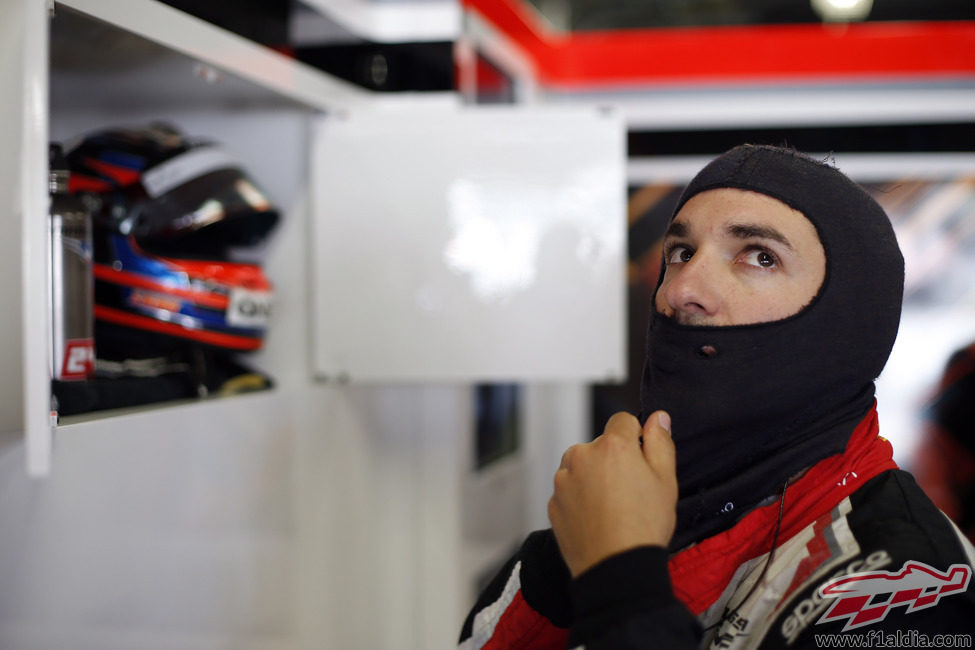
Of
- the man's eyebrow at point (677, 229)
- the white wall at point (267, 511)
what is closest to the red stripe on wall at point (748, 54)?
the white wall at point (267, 511)

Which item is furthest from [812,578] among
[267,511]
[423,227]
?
[423,227]

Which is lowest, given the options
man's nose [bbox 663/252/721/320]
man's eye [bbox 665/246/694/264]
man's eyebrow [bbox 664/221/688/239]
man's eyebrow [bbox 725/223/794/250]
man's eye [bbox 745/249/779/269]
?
man's nose [bbox 663/252/721/320]

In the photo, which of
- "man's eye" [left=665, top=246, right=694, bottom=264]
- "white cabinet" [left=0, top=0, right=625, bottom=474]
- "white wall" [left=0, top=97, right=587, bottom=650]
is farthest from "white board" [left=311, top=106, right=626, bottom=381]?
"man's eye" [left=665, top=246, right=694, bottom=264]

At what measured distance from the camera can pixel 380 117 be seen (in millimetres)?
2031

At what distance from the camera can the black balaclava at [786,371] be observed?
1.08 meters

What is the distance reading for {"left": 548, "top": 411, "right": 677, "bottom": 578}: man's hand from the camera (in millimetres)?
933

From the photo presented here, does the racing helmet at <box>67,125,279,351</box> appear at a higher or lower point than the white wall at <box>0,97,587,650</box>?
higher

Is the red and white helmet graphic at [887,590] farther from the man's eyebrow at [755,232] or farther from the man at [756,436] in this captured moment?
the man's eyebrow at [755,232]

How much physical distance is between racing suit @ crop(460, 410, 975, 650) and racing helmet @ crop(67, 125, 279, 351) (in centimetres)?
90

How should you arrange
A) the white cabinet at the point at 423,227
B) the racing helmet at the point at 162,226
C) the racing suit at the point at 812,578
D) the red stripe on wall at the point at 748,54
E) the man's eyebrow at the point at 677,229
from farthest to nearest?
the red stripe on wall at the point at 748,54 < the white cabinet at the point at 423,227 < the racing helmet at the point at 162,226 < the man's eyebrow at the point at 677,229 < the racing suit at the point at 812,578

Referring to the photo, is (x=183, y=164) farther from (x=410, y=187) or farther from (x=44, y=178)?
(x=44, y=178)

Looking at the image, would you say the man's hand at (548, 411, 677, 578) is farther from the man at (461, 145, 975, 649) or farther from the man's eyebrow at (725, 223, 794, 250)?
the man's eyebrow at (725, 223, 794, 250)

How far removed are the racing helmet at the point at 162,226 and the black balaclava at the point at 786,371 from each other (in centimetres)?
96

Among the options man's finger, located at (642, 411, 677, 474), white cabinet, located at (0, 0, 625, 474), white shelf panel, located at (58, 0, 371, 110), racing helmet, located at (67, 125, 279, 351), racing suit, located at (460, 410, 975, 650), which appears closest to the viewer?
racing suit, located at (460, 410, 975, 650)
